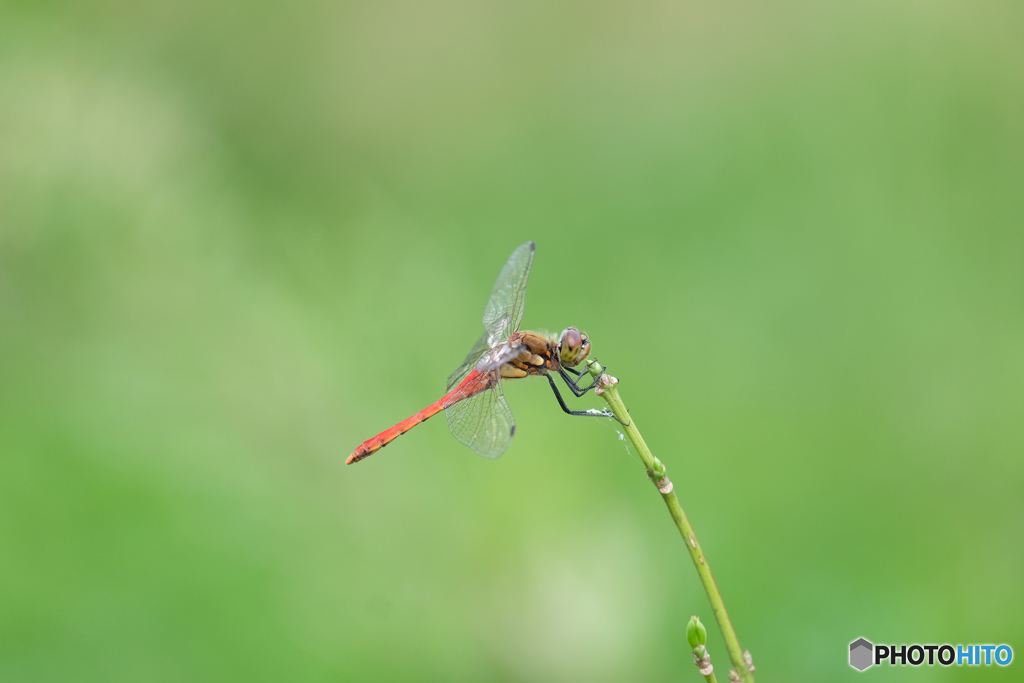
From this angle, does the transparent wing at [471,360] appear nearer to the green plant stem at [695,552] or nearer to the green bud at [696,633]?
the green plant stem at [695,552]

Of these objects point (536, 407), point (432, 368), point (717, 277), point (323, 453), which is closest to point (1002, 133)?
point (717, 277)

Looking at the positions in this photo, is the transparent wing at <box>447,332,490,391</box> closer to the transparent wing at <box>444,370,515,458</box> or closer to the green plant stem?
the transparent wing at <box>444,370,515,458</box>

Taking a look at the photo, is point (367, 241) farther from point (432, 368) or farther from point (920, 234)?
point (920, 234)

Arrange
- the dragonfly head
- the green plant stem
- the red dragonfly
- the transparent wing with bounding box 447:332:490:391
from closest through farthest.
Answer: the green plant stem, the dragonfly head, the red dragonfly, the transparent wing with bounding box 447:332:490:391

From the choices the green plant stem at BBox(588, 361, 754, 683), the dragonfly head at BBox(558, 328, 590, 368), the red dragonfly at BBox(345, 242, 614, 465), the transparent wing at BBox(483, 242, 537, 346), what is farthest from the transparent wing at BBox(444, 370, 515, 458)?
the green plant stem at BBox(588, 361, 754, 683)

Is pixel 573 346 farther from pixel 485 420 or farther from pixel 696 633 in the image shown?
pixel 696 633

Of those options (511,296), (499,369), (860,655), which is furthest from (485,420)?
(860,655)
